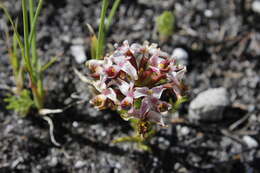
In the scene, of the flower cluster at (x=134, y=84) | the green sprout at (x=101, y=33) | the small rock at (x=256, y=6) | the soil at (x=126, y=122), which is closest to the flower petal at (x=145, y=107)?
the flower cluster at (x=134, y=84)

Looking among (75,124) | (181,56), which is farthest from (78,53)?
(181,56)

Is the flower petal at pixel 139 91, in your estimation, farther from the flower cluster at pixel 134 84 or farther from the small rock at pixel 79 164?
the small rock at pixel 79 164

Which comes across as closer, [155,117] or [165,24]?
[155,117]

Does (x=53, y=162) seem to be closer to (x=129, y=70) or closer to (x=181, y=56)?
(x=129, y=70)

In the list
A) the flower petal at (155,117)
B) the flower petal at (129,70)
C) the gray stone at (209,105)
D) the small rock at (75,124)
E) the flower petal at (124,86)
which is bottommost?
the small rock at (75,124)

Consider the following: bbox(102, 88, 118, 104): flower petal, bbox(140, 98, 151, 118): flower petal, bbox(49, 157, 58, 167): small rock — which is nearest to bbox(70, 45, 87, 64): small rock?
bbox(49, 157, 58, 167): small rock

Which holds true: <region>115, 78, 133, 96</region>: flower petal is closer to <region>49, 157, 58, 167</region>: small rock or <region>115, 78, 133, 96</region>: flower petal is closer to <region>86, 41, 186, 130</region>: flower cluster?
<region>86, 41, 186, 130</region>: flower cluster

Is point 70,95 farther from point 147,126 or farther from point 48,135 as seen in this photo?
point 147,126
